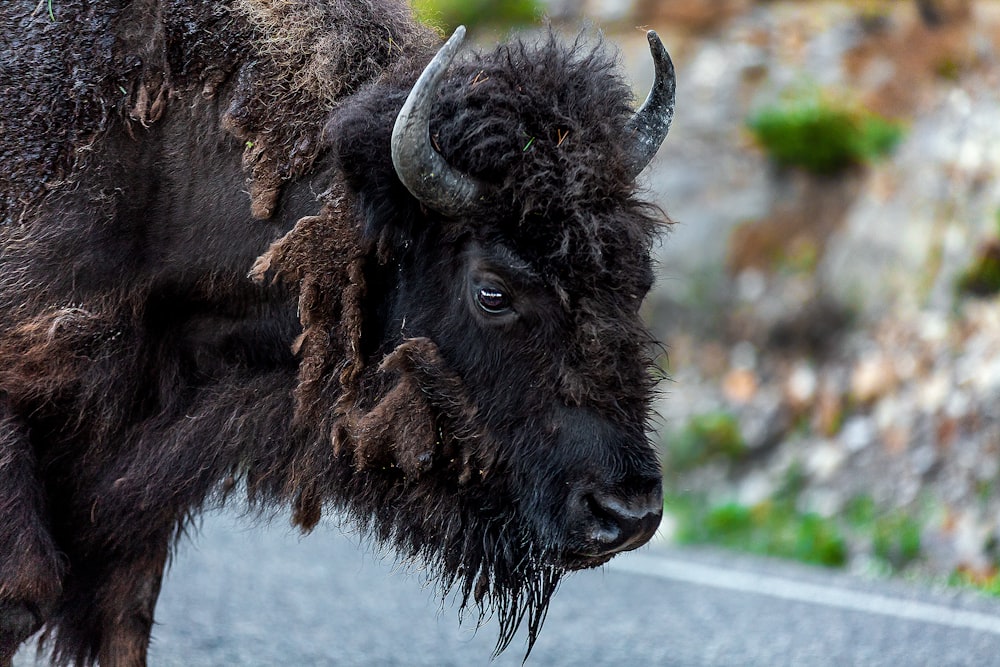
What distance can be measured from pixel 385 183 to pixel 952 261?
24.0ft

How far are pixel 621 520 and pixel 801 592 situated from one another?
354 cm

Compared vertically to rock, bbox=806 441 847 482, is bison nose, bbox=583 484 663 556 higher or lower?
higher

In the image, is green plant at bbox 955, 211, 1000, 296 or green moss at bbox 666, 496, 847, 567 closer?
green moss at bbox 666, 496, 847, 567

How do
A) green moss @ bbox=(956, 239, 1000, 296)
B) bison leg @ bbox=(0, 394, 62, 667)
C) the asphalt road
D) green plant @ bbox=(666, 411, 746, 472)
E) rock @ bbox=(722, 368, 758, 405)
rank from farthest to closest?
rock @ bbox=(722, 368, 758, 405) → green plant @ bbox=(666, 411, 746, 472) → green moss @ bbox=(956, 239, 1000, 296) → the asphalt road → bison leg @ bbox=(0, 394, 62, 667)

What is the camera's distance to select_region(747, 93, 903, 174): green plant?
1092 cm

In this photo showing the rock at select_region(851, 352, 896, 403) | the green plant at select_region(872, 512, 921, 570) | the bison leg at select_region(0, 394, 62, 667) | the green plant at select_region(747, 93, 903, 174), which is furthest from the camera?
the green plant at select_region(747, 93, 903, 174)

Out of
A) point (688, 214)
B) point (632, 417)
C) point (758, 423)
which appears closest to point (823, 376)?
point (758, 423)

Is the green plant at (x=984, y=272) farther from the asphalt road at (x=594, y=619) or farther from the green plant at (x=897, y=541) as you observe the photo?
the asphalt road at (x=594, y=619)

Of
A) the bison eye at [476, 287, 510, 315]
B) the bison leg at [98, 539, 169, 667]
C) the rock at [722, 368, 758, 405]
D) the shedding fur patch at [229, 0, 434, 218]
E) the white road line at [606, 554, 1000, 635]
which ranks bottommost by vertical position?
the rock at [722, 368, 758, 405]

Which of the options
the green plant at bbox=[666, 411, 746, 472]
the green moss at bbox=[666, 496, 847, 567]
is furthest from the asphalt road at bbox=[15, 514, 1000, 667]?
the green plant at bbox=[666, 411, 746, 472]

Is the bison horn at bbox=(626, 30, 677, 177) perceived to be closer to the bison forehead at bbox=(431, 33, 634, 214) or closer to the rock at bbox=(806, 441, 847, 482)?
the bison forehead at bbox=(431, 33, 634, 214)

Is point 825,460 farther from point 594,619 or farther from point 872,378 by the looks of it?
point 594,619

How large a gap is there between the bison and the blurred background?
4565 mm

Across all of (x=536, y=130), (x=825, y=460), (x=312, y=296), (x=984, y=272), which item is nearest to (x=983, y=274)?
(x=984, y=272)
